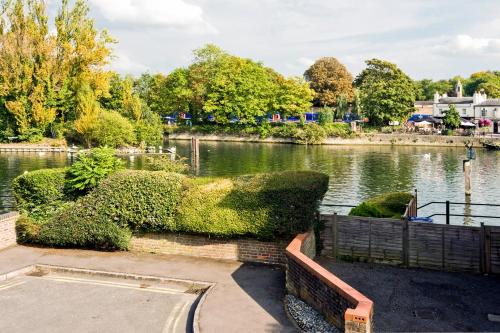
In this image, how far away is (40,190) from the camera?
752 inches

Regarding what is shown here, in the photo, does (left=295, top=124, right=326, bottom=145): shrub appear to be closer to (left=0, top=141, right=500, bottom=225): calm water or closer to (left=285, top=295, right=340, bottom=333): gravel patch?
(left=0, top=141, right=500, bottom=225): calm water

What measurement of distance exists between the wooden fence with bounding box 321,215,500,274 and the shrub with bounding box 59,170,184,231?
527 cm

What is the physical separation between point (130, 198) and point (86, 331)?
603 cm

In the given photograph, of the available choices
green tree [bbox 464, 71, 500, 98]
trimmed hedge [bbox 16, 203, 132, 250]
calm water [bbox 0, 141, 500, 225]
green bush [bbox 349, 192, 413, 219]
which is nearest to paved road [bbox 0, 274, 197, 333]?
trimmed hedge [bbox 16, 203, 132, 250]

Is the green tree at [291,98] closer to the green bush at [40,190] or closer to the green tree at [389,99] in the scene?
the green tree at [389,99]

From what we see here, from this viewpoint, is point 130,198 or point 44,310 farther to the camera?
point 130,198

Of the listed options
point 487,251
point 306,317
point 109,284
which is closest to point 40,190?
point 109,284

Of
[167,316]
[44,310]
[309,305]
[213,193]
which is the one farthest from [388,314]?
[44,310]

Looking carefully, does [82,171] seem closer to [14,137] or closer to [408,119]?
[14,137]

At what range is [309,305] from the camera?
12.4 meters

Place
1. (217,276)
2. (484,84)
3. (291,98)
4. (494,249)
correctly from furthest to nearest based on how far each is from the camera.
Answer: (484,84) → (291,98) → (217,276) → (494,249)

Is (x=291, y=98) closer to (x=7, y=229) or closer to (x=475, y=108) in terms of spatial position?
(x=475, y=108)

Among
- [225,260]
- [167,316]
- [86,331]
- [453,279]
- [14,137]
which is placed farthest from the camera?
[14,137]

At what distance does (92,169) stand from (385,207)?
1181 cm
